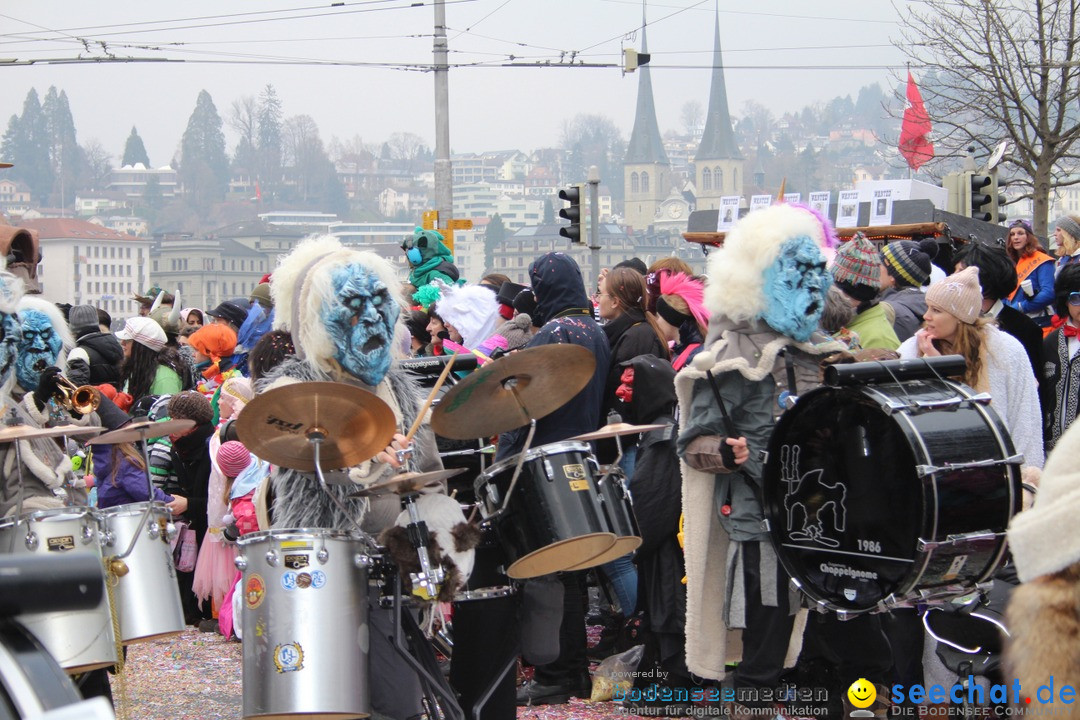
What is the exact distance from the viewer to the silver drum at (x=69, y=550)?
173 inches

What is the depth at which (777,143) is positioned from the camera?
629 feet

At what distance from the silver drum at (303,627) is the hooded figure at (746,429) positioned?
1534 millimetres

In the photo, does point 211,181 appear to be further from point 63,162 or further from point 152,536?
point 152,536

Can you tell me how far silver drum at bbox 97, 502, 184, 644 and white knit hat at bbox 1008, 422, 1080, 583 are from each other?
375cm

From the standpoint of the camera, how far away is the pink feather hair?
22.8 feet

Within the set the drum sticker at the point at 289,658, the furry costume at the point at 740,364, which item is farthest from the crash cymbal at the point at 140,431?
the furry costume at the point at 740,364

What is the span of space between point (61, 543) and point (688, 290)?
371 centimetres

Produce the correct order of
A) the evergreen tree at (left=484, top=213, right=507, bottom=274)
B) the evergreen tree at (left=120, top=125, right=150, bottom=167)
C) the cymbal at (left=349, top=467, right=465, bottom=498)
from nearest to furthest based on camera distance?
the cymbal at (left=349, top=467, right=465, bottom=498)
the evergreen tree at (left=484, top=213, right=507, bottom=274)
the evergreen tree at (left=120, top=125, right=150, bottom=167)

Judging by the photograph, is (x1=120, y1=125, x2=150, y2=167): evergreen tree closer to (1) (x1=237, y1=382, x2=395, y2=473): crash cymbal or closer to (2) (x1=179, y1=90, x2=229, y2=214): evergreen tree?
(2) (x1=179, y1=90, x2=229, y2=214): evergreen tree

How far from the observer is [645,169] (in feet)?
523

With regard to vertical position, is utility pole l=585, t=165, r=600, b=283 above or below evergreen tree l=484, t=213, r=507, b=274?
above

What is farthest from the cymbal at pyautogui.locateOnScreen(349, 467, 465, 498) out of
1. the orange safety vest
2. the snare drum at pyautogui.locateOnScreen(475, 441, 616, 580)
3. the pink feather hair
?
the orange safety vest

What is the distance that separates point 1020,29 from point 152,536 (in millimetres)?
17508

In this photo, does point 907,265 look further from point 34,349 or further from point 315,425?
point 34,349
